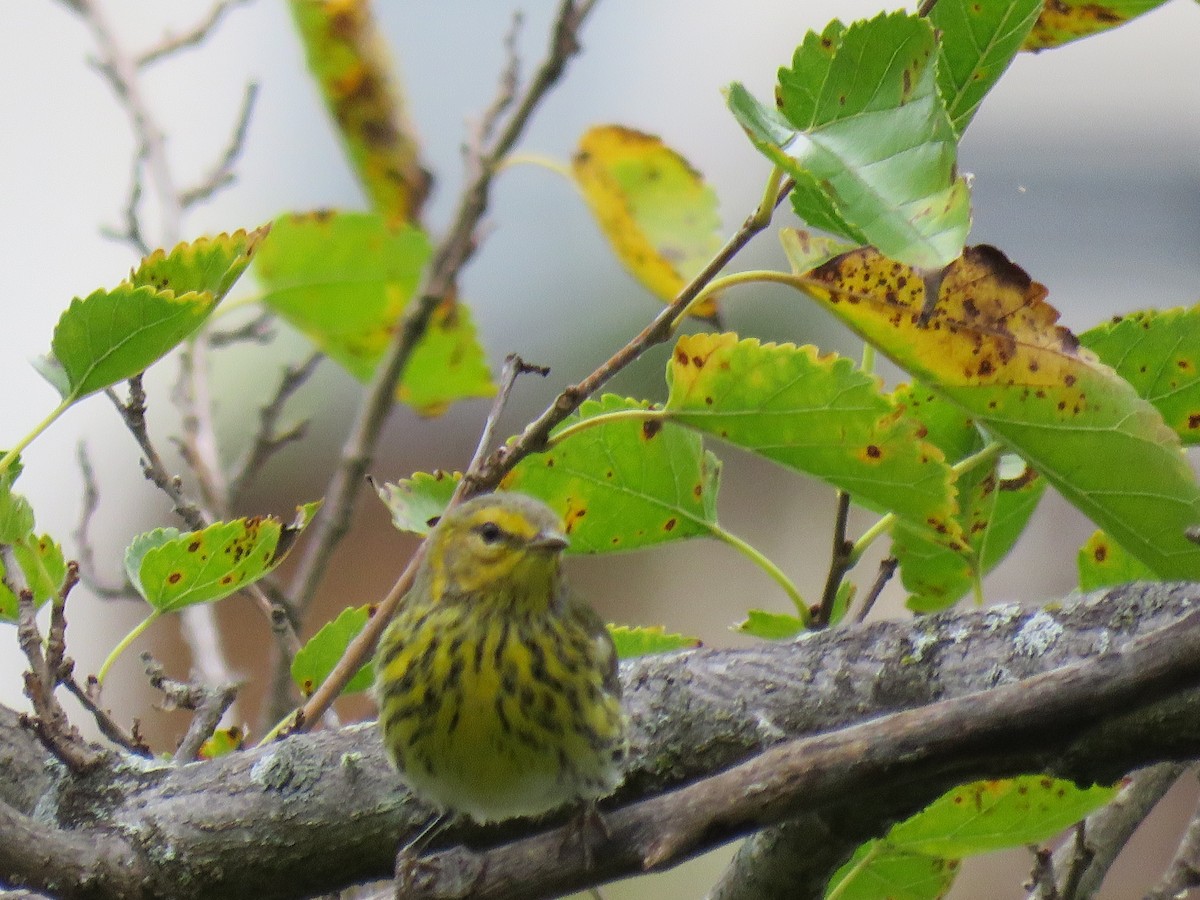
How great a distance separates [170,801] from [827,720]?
0.68 meters

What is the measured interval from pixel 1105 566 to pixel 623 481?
558 millimetres

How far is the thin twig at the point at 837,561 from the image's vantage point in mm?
1345

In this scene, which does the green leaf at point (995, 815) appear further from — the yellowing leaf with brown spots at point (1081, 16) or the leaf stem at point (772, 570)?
the yellowing leaf with brown spots at point (1081, 16)

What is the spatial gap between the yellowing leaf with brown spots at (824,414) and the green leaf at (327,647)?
49 cm

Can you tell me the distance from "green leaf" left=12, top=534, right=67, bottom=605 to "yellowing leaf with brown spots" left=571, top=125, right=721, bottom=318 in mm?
699

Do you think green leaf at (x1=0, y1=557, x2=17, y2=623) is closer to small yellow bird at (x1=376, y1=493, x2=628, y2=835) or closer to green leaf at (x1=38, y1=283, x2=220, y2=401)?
green leaf at (x1=38, y1=283, x2=220, y2=401)

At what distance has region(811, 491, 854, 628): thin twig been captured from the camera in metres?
1.34

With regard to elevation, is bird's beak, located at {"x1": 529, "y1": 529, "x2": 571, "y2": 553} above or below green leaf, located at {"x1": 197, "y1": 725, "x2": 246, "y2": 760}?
above

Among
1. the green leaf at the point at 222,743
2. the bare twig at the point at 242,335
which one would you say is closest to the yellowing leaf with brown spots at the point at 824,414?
the green leaf at the point at 222,743

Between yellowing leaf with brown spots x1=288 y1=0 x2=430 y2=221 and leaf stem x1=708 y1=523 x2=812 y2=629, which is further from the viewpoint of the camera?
yellowing leaf with brown spots x1=288 y1=0 x2=430 y2=221

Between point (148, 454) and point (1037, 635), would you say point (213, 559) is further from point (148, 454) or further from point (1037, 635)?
point (1037, 635)

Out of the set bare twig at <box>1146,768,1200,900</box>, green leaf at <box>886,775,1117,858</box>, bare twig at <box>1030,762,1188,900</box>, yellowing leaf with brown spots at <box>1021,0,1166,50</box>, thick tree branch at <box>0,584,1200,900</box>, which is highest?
yellowing leaf with brown spots at <box>1021,0,1166,50</box>

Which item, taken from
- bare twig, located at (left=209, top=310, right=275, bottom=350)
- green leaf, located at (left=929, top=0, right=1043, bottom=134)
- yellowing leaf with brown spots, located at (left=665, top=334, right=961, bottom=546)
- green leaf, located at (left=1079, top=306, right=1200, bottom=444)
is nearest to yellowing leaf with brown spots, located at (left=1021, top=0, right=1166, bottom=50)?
green leaf, located at (left=929, top=0, right=1043, bottom=134)

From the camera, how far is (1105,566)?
1.52 metres
